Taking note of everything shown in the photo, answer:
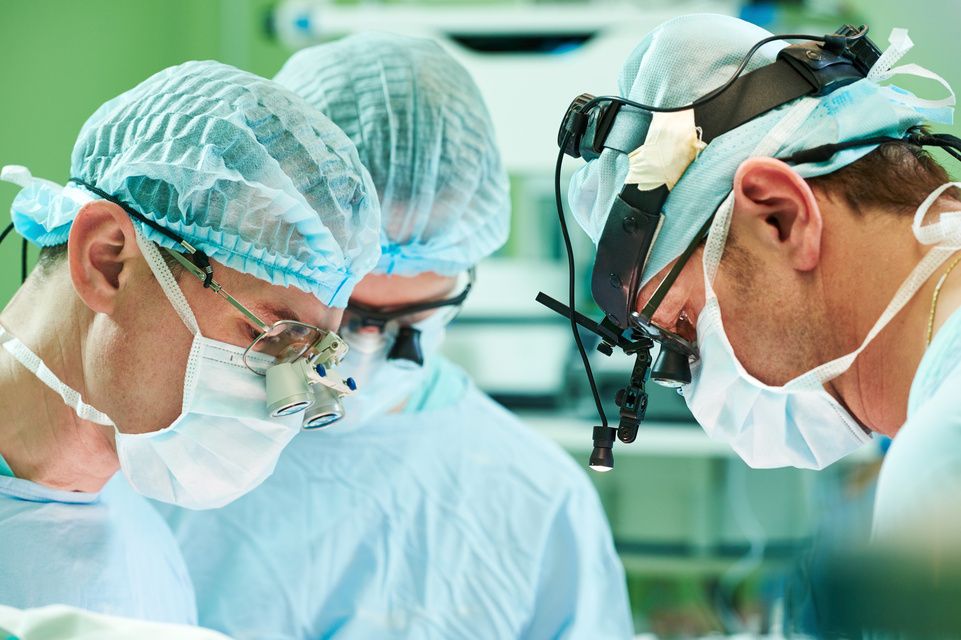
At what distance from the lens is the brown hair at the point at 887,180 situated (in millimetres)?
1231

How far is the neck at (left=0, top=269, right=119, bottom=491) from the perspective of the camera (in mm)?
1388

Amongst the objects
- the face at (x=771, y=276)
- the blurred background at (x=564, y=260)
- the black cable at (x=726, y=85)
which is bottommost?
the blurred background at (x=564, y=260)

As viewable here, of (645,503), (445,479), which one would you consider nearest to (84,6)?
(445,479)

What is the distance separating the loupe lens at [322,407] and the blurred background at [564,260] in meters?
1.62

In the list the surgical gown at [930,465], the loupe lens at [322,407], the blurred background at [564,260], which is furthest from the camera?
the blurred background at [564,260]

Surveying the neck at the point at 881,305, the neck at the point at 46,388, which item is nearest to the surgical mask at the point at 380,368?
the neck at the point at 46,388

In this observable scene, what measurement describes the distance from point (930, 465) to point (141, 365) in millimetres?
992

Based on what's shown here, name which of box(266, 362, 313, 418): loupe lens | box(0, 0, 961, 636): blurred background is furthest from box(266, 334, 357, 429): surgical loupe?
box(0, 0, 961, 636): blurred background

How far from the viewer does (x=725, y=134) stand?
1308mm

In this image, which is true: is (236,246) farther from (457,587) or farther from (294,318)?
(457,587)

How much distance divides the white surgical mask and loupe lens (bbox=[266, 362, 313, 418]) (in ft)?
0.12

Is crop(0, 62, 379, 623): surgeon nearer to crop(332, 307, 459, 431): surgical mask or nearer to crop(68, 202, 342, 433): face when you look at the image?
crop(68, 202, 342, 433): face

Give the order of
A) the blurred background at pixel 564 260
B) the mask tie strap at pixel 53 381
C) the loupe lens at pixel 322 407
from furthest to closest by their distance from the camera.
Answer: the blurred background at pixel 564 260 < the loupe lens at pixel 322 407 < the mask tie strap at pixel 53 381

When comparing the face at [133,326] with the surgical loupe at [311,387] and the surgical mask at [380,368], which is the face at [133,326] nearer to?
the surgical loupe at [311,387]
